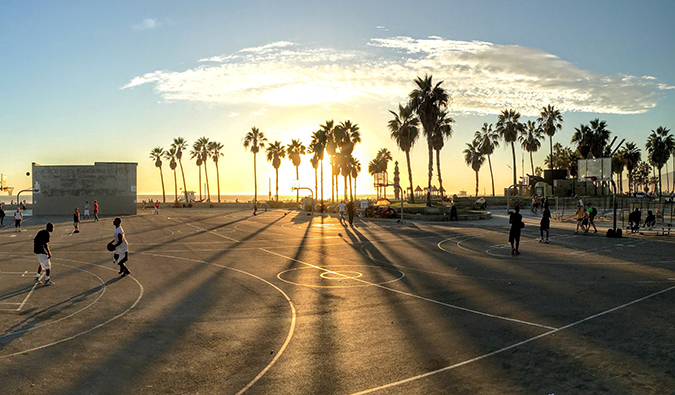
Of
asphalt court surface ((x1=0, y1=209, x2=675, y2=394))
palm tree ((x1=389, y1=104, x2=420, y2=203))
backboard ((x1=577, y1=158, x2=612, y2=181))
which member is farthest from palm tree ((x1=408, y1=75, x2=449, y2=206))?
asphalt court surface ((x1=0, y1=209, x2=675, y2=394))

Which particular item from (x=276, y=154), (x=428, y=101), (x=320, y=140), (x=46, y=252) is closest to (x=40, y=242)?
(x=46, y=252)

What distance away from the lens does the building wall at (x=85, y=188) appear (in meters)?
58.5

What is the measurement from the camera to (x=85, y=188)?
59219mm

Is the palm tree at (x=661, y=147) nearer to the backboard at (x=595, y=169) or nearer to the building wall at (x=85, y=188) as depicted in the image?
the backboard at (x=595, y=169)

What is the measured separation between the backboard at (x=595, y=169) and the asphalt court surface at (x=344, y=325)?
28992 millimetres

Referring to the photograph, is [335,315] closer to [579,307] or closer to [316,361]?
[316,361]

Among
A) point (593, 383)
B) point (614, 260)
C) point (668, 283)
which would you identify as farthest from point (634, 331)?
point (614, 260)

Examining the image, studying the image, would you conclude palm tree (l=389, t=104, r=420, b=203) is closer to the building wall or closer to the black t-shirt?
the building wall

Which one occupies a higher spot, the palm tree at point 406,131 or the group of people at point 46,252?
the palm tree at point 406,131

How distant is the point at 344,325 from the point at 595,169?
46057 mm

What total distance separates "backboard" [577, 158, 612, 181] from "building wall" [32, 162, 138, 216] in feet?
179

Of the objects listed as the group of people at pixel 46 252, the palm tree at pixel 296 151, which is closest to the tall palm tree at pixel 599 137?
the palm tree at pixel 296 151

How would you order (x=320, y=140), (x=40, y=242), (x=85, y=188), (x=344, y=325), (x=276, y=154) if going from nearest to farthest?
(x=344, y=325), (x=40, y=242), (x=85, y=188), (x=320, y=140), (x=276, y=154)

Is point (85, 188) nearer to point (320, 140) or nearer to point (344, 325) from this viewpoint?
point (320, 140)
